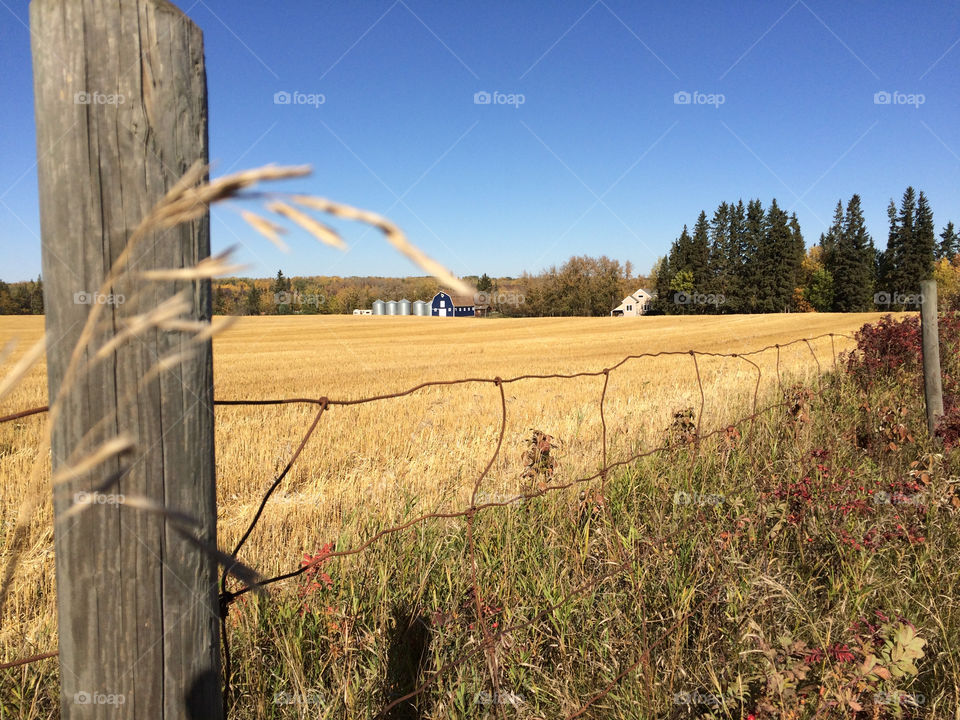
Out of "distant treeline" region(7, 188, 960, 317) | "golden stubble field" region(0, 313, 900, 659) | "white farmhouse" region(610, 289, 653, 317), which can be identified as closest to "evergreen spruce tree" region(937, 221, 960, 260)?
"distant treeline" region(7, 188, 960, 317)

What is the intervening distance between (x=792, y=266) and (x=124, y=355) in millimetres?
80537

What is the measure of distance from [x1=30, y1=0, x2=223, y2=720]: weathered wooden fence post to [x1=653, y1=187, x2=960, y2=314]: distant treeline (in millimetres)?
68194

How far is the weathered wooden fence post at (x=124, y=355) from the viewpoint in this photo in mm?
1049

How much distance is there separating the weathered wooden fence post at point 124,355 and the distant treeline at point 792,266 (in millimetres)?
68194

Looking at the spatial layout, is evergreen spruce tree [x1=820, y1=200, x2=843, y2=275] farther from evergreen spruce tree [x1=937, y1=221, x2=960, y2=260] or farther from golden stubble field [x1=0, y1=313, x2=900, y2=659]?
golden stubble field [x1=0, y1=313, x2=900, y2=659]

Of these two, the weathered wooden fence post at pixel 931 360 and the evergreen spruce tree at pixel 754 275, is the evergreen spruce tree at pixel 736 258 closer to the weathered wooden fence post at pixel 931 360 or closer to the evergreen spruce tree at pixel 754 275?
the evergreen spruce tree at pixel 754 275

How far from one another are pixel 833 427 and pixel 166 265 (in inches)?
219

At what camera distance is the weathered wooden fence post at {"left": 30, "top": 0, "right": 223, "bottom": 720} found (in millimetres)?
1049

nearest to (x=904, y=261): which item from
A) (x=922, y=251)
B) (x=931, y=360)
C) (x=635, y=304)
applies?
(x=922, y=251)

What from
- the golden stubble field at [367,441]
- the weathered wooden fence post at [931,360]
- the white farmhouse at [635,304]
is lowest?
the golden stubble field at [367,441]

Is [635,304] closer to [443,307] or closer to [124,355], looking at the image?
[443,307]

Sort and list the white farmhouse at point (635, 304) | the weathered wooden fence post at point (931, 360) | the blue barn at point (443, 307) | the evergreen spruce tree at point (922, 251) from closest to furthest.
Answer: the weathered wooden fence post at point (931, 360)
the evergreen spruce tree at point (922, 251)
the white farmhouse at point (635, 304)
the blue barn at point (443, 307)

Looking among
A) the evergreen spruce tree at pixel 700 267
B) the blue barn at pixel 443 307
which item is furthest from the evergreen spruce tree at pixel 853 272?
the blue barn at pixel 443 307

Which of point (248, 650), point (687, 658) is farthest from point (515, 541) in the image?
point (248, 650)
